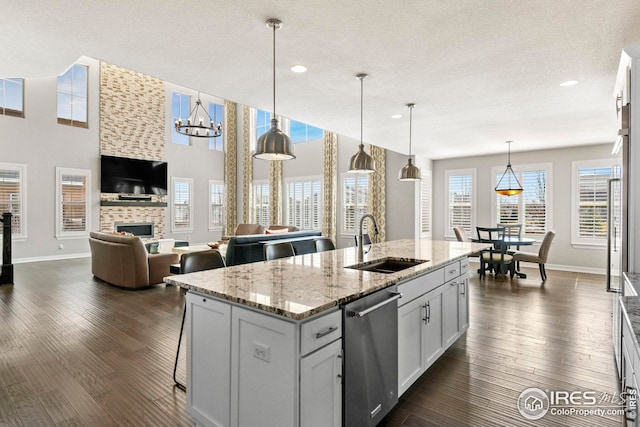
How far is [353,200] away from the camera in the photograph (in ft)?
31.2

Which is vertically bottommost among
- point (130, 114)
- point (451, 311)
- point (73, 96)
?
point (451, 311)

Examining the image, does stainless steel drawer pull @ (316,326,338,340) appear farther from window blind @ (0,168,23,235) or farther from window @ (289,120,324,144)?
window blind @ (0,168,23,235)

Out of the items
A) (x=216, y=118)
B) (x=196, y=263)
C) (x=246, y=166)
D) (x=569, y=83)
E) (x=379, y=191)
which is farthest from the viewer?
(x=216, y=118)

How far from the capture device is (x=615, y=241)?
293 centimetres

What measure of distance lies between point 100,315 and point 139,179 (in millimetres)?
6655

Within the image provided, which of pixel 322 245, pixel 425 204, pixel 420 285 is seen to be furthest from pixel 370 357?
pixel 425 204

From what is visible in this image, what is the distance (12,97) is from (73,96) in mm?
1253

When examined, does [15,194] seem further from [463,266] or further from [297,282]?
[463,266]

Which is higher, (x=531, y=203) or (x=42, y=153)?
(x=42, y=153)

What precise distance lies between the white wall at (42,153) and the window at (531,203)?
35.2 ft

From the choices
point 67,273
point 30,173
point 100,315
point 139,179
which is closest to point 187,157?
point 139,179

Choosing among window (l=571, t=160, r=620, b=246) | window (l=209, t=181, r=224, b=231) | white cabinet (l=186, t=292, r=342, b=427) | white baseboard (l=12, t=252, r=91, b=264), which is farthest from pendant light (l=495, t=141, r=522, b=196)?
white baseboard (l=12, t=252, r=91, b=264)

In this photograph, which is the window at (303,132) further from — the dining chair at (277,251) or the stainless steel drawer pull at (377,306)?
the stainless steel drawer pull at (377,306)

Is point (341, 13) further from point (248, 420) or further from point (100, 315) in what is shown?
point (100, 315)
